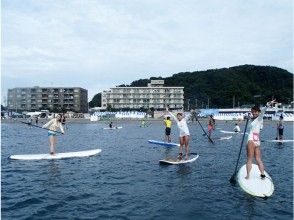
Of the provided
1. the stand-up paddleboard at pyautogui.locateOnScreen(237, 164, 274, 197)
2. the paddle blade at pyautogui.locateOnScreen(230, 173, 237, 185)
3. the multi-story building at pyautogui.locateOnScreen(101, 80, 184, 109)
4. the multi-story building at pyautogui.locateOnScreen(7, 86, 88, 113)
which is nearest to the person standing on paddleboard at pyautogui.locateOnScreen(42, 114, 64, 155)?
the paddle blade at pyautogui.locateOnScreen(230, 173, 237, 185)

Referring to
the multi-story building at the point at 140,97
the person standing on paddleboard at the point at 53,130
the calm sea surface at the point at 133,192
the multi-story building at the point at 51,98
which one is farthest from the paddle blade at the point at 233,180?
the multi-story building at the point at 51,98

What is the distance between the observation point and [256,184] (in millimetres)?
12445

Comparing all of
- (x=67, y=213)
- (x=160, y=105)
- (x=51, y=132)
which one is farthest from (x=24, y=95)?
(x=67, y=213)

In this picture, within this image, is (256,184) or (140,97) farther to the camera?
(140,97)

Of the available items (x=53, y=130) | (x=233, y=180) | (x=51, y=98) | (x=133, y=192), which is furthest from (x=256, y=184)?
(x=51, y=98)

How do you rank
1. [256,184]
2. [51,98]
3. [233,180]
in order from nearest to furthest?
[256,184]
[233,180]
[51,98]

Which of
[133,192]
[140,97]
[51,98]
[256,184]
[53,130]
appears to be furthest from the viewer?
[51,98]

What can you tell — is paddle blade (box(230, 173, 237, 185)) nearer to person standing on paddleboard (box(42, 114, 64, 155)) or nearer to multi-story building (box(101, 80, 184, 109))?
person standing on paddleboard (box(42, 114, 64, 155))

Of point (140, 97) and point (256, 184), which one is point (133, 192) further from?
point (140, 97)

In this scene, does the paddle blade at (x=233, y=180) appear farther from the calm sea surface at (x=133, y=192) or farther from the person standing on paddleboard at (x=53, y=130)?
the person standing on paddleboard at (x=53, y=130)

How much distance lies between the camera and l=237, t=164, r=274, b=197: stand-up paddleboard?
1199 cm

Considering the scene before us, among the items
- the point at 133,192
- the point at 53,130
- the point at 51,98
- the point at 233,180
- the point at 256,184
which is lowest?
the point at 133,192

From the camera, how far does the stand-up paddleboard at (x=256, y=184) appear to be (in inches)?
472

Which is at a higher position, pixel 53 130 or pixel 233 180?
pixel 53 130
